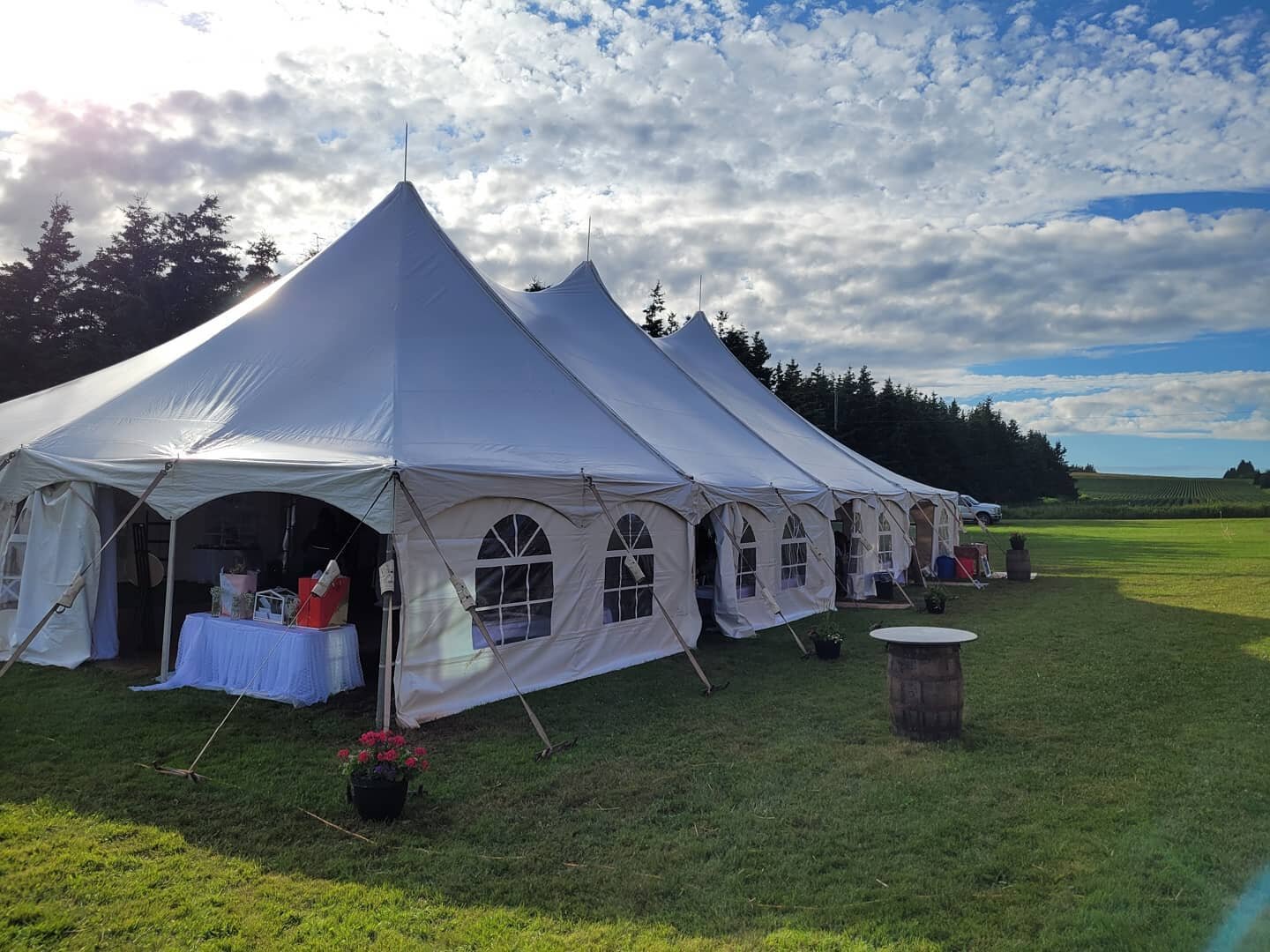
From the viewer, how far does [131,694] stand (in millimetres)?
6879

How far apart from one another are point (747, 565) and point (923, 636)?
4949mm

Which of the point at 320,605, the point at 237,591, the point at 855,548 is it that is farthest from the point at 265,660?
the point at 855,548

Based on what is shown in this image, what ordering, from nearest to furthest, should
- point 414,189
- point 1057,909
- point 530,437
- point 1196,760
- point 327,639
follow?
point 1057,909, point 1196,760, point 327,639, point 530,437, point 414,189

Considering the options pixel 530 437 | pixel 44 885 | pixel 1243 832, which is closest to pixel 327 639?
pixel 530 437

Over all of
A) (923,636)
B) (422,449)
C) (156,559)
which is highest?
(422,449)

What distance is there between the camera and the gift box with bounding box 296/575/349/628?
22.3 ft

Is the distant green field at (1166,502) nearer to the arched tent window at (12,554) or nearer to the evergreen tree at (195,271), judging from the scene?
the evergreen tree at (195,271)

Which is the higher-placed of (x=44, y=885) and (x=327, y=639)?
(x=327, y=639)

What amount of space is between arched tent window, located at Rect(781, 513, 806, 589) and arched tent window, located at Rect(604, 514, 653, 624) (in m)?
3.56

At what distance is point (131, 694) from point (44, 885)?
352 centimetres

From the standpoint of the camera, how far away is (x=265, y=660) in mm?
6637

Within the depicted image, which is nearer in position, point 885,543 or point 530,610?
point 530,610

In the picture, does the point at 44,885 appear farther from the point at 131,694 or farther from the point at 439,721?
the point at 131,694

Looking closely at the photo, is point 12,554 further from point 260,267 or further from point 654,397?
point 260,267
